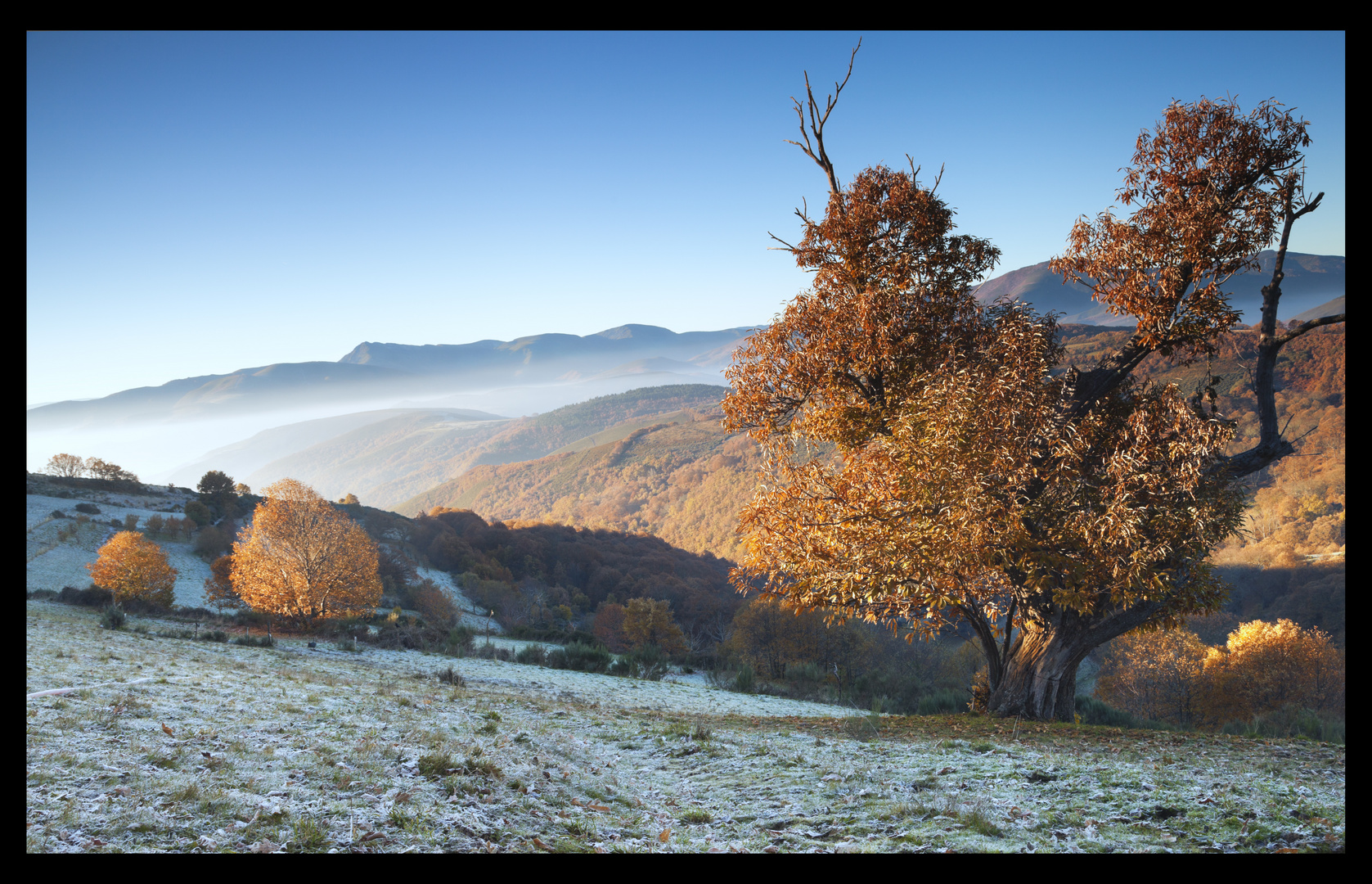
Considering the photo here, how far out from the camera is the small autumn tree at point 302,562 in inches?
1144

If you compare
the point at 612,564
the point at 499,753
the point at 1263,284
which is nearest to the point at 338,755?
the point at 499,753

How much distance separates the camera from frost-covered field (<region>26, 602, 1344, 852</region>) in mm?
4559

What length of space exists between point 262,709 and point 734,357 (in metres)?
9.30

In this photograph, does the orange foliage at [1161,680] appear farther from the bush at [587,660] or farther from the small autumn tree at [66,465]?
the small autumn tree at [66,465]

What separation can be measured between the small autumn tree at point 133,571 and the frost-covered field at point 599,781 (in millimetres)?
29016

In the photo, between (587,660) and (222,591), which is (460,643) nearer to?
(587,660)

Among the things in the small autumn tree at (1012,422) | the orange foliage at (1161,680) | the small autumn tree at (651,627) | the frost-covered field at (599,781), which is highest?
the small autumn tree at (1012,422)

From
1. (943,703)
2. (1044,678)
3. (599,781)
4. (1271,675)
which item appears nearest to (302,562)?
(943,703)

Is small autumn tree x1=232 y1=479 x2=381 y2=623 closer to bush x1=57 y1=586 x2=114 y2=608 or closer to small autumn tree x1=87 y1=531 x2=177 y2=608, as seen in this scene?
small autumn tree x1=87 y1=531 x2=177 y2=608

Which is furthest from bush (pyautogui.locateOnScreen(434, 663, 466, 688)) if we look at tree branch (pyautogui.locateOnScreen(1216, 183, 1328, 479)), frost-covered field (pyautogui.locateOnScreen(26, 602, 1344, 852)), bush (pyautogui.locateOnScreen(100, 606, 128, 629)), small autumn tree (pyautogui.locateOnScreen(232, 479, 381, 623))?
tree branch (pyautogui.locateOnScreen(1216, 183, 1328, 479))

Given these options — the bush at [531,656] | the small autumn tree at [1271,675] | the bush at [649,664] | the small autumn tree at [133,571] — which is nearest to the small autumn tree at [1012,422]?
the bush at [649,664]

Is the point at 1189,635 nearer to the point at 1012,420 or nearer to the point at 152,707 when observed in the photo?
the point at 1012,420

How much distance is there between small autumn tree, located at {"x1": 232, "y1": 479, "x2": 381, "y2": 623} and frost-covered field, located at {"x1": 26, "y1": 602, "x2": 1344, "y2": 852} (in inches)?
Answer: 776

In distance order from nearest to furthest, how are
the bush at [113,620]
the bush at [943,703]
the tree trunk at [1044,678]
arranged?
the tree trunk at [1044,678] < the bush at [943,703] < the bush at [113,620]
